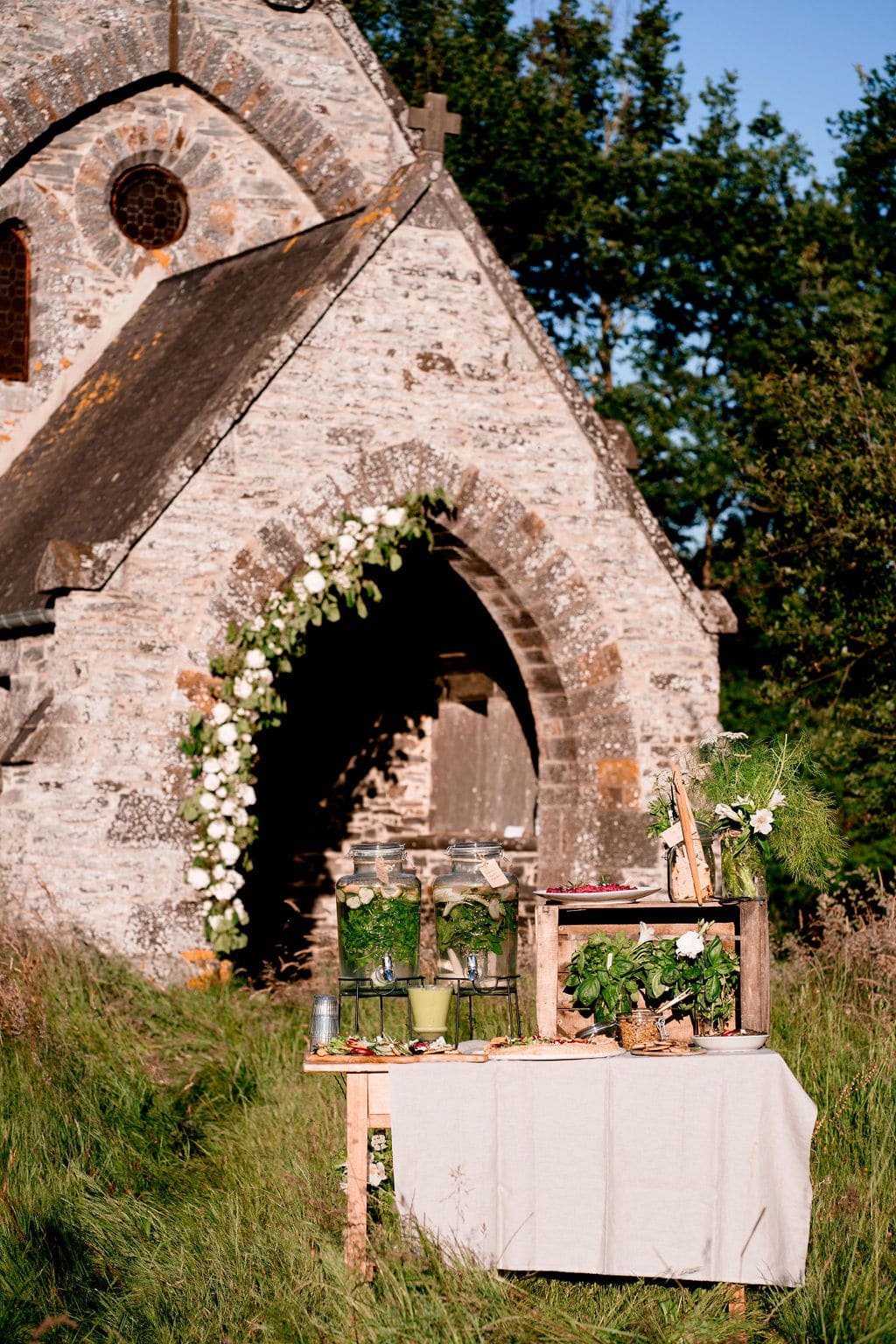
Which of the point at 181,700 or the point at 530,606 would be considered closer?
the point at 181,700

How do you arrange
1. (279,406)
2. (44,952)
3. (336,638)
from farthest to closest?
(336,638) < (279,406) < (44,952)

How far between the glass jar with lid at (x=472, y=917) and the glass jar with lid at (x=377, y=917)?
11cm

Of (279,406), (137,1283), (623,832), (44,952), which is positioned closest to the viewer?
(137,1283)

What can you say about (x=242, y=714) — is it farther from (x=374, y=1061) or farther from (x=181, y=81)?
(x=181, y=81)

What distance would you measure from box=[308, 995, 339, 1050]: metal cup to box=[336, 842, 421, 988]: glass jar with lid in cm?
11

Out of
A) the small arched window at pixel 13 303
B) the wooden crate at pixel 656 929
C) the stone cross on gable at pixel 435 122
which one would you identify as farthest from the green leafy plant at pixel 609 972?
the small arched window at pixel 13 303

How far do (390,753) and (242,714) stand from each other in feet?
13.6

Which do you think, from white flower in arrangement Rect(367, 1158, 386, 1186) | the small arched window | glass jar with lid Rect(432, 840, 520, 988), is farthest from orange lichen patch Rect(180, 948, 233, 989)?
the small arched window

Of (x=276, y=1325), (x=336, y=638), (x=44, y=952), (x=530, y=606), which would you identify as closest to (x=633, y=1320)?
(x=276, y=1325)

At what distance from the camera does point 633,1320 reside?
4160 millimetres

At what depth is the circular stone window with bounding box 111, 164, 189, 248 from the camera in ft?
37.0

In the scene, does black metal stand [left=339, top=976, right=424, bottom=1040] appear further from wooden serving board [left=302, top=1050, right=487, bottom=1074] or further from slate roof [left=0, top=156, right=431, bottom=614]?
slate roof [left=0, top=156, right=431, bottom=614]

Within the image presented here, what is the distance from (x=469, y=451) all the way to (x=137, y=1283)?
5457 mm

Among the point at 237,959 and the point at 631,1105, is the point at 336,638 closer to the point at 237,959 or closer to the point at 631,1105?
the point at 237,959
